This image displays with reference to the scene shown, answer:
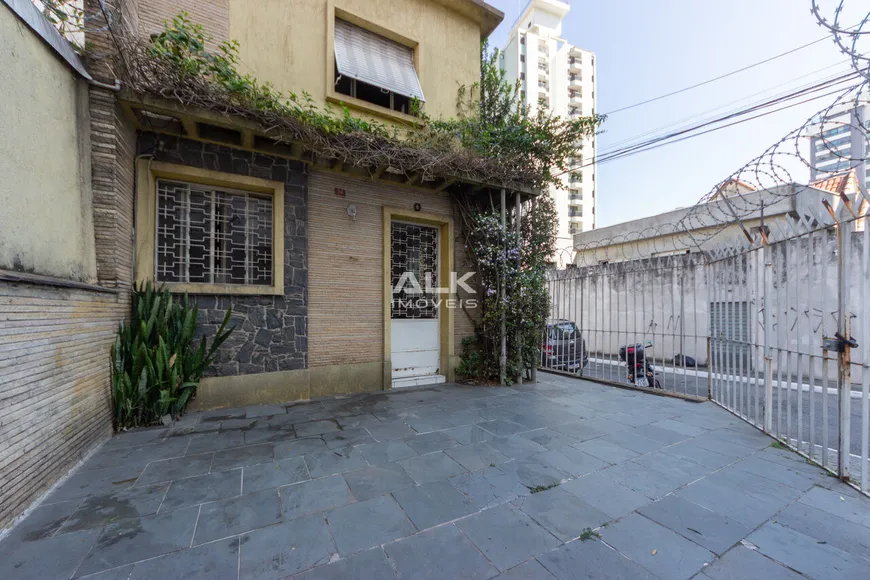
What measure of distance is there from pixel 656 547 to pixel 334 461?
232 cm

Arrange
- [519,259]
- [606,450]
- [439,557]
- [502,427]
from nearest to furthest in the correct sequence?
[439,557], [606,450], [502,427], [519,259]

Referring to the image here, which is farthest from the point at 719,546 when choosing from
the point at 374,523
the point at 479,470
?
the point at 374,523

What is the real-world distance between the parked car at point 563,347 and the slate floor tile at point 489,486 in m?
4.41

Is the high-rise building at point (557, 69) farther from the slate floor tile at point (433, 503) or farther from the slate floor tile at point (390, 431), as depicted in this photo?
the slate floor tile at point (433, 503)

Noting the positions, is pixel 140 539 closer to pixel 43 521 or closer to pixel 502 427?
pixel 43 521

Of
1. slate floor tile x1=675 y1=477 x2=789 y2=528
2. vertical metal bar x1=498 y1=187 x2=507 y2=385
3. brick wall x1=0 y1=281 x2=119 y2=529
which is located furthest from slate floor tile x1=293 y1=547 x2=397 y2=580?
vertical metal bar x1=498 y1=187 x2=507 y2=385

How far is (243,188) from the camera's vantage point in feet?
15.5

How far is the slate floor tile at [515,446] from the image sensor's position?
3.18 m

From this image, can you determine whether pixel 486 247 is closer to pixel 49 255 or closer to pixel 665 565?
pixel 665 565

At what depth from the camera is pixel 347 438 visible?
350cm

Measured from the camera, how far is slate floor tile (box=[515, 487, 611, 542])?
2107 mm

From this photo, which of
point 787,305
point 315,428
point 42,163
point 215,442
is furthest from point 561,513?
point 42,163

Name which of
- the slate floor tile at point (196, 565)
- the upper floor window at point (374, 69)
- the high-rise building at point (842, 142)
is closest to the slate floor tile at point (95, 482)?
the slate floor tile at point (196, 565)

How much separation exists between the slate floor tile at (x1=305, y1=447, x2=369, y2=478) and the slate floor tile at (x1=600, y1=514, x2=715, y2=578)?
187 cm
